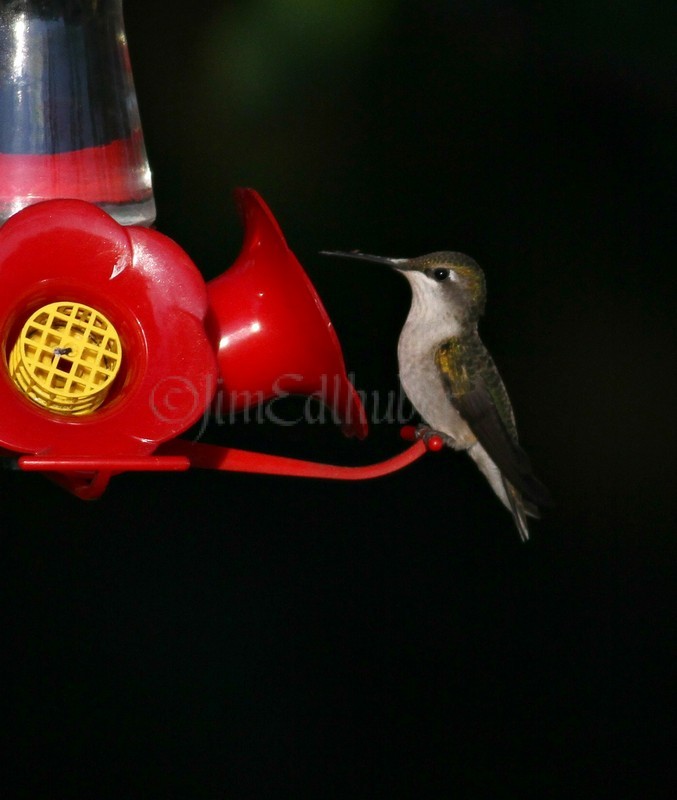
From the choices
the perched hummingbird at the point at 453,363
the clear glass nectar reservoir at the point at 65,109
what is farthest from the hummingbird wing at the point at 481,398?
the clear glass nectar reservoir at the point at 65,109

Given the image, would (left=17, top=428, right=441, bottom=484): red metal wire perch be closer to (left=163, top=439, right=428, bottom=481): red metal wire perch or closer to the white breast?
(left=163, top=439, right=428, bottom=481): red metal wire perch

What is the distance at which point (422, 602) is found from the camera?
14.8ft

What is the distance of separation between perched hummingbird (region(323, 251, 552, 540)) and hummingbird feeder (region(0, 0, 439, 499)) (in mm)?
658

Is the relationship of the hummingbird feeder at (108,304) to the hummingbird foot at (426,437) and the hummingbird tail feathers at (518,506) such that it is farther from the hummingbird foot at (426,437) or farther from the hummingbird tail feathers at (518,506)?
the hummingbird tail feathers at (518,506)

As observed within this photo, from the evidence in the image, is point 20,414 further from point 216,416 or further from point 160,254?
point 216,416

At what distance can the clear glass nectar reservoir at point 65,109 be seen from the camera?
2.06 meters

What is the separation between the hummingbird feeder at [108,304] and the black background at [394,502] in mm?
1442

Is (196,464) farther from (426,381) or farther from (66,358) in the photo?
(426,381)

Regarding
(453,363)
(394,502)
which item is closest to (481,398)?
(453,363)

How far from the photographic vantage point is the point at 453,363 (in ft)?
9.28

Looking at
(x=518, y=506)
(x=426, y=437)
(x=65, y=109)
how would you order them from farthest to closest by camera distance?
1. (x=518, y=506)
2. (x=426, y=437)
3. (x=65, y=109)

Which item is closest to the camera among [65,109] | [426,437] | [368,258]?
[65,109]

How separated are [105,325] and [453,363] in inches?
48.3

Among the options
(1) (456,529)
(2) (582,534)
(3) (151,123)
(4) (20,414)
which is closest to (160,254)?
(4) (20,414)
